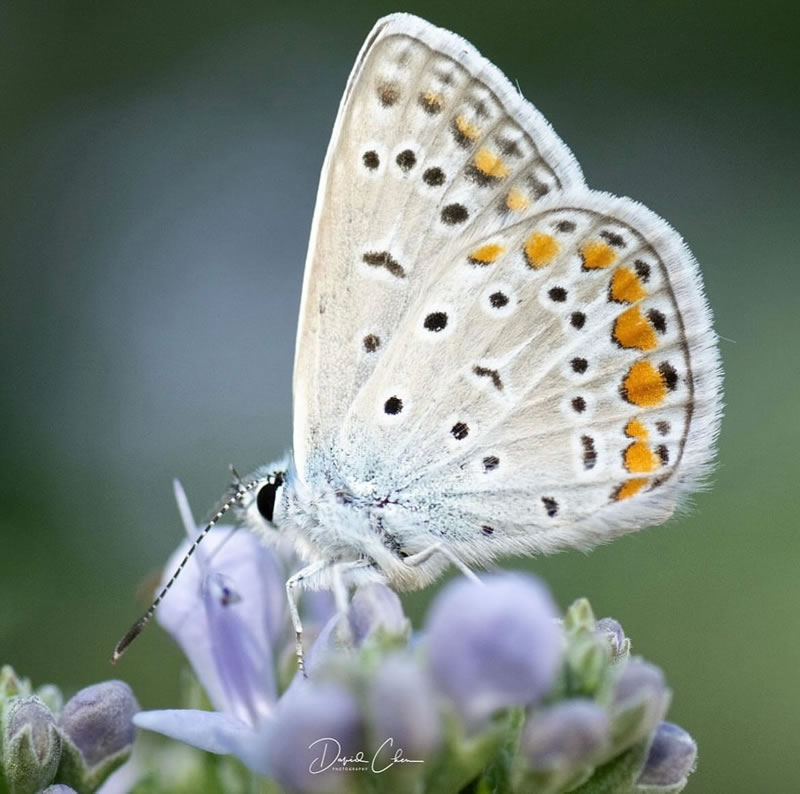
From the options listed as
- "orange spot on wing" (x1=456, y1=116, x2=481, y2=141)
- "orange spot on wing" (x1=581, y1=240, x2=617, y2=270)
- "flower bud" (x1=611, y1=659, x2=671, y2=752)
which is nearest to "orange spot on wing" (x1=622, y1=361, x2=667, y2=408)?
"orange spot on wing" (x1=581, y1=240, x2=617, y2=270)

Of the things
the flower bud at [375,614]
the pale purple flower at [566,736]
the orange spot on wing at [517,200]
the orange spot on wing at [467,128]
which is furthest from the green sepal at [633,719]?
the orange spot on wing at [467,128]

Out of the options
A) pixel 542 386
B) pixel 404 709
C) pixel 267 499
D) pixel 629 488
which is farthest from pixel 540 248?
pixel 404 709

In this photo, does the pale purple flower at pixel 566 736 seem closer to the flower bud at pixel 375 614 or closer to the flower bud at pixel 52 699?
the flower bud at pixel 375 614

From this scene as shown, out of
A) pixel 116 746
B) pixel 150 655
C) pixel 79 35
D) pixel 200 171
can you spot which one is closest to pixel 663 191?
pixel 200 171

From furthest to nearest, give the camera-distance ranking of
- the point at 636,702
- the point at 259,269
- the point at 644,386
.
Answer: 1. the point at 259,269
2. the point at 644,386
3. the point at 636,702

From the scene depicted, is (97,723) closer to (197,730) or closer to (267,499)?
(197,730)

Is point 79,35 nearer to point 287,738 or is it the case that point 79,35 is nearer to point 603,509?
point 603,509

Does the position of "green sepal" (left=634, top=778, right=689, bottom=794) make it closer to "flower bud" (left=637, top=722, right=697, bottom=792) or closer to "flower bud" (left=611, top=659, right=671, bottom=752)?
"flower bud" (left=637, top=722, right=697, bottom=792)
